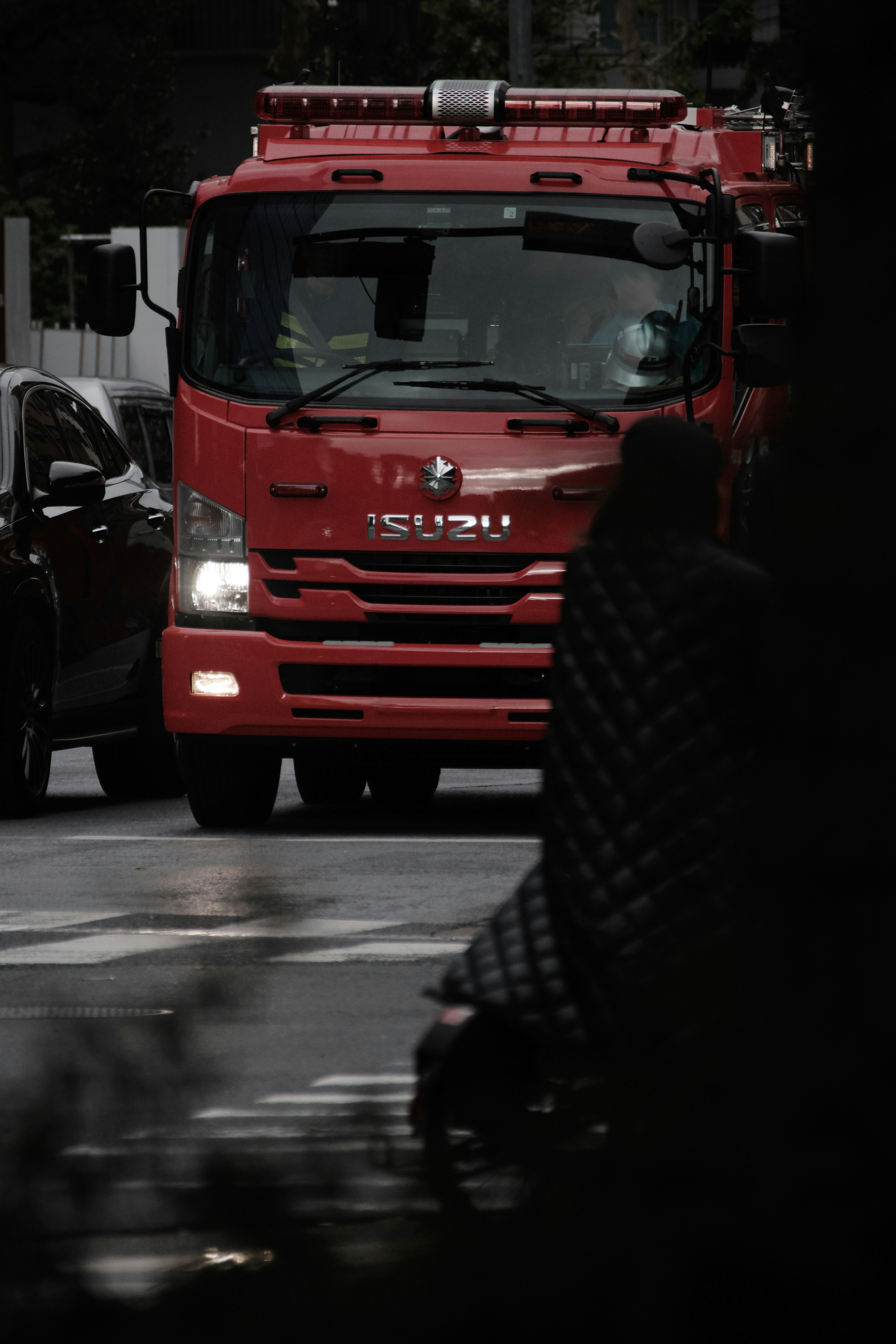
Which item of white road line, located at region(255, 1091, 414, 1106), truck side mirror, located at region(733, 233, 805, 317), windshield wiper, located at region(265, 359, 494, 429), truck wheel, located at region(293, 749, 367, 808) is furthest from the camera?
truck wheel, located at region(293, 749, 367, 808)

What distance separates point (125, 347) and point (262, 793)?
76.1ft

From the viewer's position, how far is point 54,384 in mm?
12070

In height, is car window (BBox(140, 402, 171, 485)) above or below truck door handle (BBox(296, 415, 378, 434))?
below

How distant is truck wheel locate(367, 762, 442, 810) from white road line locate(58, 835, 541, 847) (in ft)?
4.99

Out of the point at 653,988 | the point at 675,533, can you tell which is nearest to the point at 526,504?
the point at 675,533

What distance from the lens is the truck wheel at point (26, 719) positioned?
10664 millimetres

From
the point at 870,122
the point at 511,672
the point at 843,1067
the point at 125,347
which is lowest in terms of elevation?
the point at 125,347

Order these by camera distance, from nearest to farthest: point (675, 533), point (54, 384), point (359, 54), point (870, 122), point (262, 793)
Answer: point (870, 122) < point (675, 533) < point (262, 793) < point (54, 384) < point (359, 54)

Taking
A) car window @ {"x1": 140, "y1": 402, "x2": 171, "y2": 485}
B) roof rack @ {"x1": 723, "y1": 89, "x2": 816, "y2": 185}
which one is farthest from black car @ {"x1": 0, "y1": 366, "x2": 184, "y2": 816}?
car window @ {"x1": 140, "y1": 402, "x2": 171, "y2": 485}

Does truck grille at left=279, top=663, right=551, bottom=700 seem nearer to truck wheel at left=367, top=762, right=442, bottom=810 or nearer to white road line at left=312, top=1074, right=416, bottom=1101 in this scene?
truck wheel at left=367, top=762, right=442, bottom=810

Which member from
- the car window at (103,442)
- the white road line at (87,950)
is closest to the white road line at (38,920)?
the white road line at (87,950)

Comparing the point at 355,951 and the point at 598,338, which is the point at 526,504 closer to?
the point at 598,338

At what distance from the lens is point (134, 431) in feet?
61.4

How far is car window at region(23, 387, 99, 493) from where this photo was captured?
11.3m
